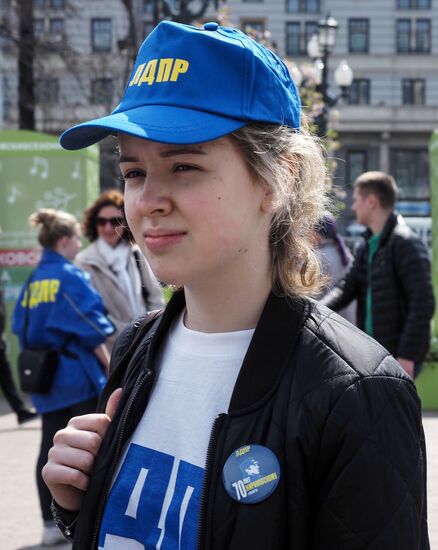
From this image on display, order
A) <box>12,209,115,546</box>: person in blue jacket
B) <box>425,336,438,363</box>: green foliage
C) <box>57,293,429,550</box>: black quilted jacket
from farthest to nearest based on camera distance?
<box>425,336,438,363</box>: green foliage < <box>12,209,115,546</box>: person in blue jacket < <box>57,293,429,550</box>: black quilted jacket

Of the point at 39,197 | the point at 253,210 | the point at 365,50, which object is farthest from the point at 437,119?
the point at 253,210

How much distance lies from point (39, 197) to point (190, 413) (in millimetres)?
9564

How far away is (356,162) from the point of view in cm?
5097

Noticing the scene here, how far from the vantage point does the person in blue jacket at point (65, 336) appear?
5.31 m

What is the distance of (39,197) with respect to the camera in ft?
35.8

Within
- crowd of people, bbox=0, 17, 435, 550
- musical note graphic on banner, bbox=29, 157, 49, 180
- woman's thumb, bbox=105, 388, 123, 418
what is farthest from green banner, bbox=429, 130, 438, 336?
woman's thumb, bbox=105, 388, 123, 418

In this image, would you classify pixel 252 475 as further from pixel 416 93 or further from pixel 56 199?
pixel 416 93

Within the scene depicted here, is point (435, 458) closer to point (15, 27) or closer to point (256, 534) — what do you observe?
point (256, 534)

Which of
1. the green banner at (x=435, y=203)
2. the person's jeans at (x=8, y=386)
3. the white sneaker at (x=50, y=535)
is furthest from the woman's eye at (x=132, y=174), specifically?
the green banner at (x=435, y=203)

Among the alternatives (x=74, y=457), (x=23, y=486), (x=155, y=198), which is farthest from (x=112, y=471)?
(x=23, y=486)

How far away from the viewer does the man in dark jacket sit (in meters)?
5.44

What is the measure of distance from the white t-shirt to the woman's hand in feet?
0.26

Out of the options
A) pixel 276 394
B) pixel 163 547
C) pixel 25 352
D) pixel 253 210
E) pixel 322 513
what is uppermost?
pixel 253 210

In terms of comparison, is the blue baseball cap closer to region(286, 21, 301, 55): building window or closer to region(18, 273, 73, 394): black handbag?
region(18, 273, 73, 394): black handbag
